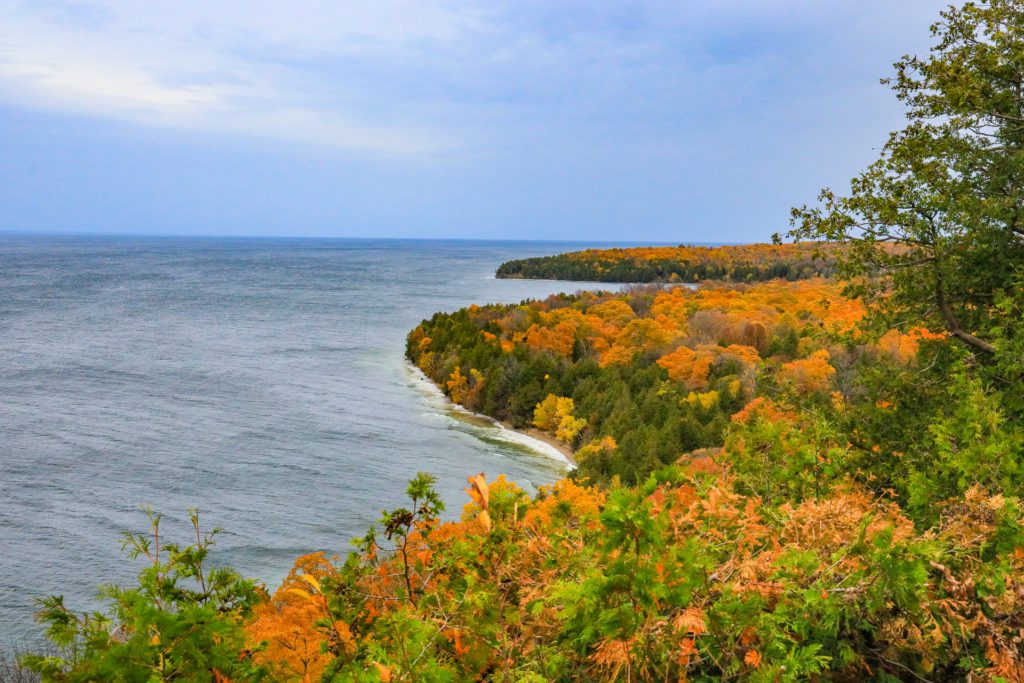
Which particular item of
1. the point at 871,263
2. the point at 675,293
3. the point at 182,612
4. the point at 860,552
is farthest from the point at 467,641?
the point at 675,293

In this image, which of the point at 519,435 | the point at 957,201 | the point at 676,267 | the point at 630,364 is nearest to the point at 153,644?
the point at 957,201

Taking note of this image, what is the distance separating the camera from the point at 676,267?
10106cm

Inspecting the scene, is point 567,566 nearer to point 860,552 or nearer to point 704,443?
point 860,552

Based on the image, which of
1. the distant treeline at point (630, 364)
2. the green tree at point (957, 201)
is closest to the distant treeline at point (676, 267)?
the distant treeline at point (630, 364)

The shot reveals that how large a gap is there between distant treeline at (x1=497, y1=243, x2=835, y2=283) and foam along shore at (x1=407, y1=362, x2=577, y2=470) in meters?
59.5

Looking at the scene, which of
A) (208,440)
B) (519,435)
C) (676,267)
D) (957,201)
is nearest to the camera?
(957,201)

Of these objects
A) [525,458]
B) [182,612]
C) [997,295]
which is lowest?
[525,458]

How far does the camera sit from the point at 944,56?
1072 centimetres

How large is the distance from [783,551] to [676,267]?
329ft

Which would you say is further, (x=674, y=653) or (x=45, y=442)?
(x=45, y=442)

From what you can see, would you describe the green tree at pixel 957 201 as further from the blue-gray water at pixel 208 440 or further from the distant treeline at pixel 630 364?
the blue-gray water at pixel 208 440

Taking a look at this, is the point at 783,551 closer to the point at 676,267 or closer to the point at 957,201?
the point at 957,201

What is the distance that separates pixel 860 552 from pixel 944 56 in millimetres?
9998

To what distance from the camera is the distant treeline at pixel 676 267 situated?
3531 inches
